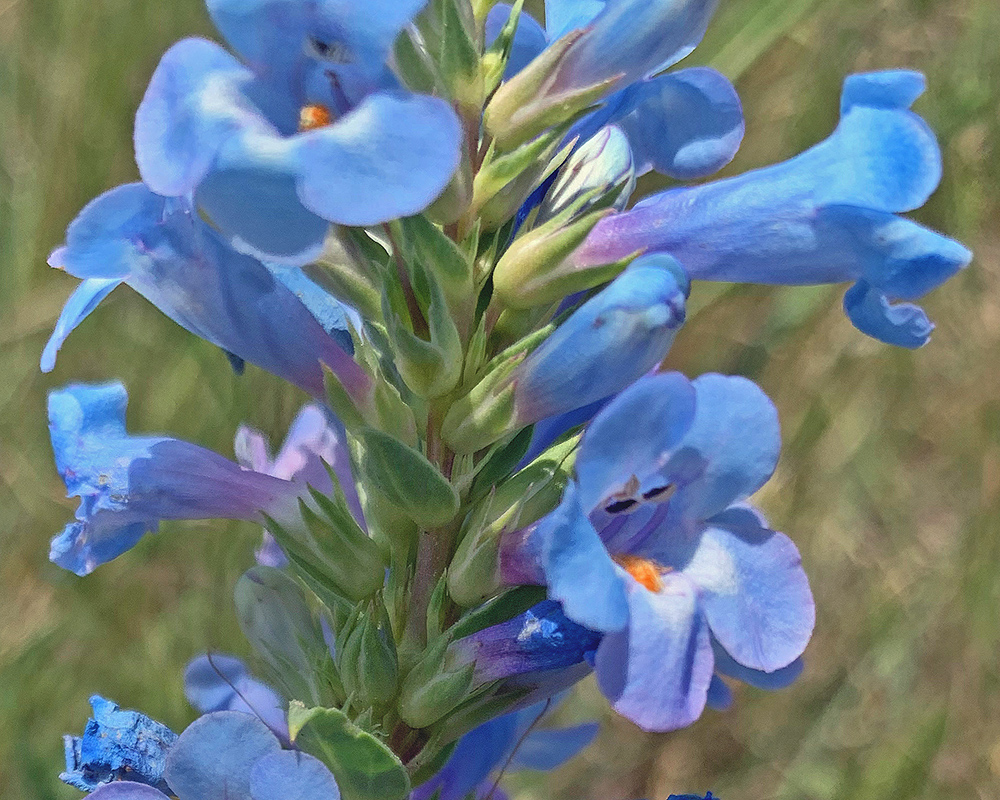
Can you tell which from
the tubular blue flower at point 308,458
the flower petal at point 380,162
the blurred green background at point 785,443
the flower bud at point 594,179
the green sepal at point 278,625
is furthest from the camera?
the blurred green background at point 785,443

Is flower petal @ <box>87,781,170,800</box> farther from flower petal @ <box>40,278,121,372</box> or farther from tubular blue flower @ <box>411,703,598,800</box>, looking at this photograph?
flower petal @ <box>40,278,121,372</box>

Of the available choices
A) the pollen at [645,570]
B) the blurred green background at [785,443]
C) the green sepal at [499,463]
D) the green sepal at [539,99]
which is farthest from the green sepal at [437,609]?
the blurred green background at [785,443]

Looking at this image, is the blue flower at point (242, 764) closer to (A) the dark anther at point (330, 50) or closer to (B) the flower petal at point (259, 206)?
(B) the flower petal at point (259, 206)

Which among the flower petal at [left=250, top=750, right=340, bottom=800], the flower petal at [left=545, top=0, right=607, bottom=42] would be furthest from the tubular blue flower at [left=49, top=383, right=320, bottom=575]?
the flower petal at [left=545, top=0, right=607, bottom=42]

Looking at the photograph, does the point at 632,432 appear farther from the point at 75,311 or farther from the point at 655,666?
the point at 75,311

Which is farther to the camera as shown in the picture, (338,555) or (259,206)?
(338,555)

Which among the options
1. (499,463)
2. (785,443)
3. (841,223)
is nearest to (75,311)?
(499,463)
